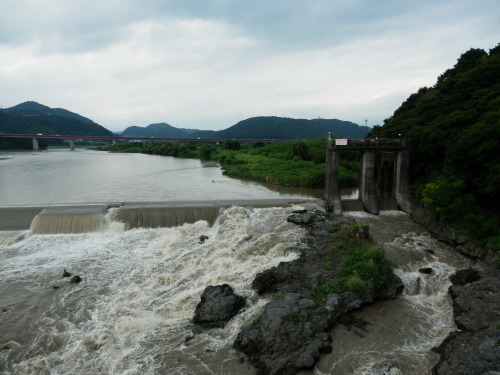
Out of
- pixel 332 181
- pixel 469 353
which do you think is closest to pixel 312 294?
pixel 469 353

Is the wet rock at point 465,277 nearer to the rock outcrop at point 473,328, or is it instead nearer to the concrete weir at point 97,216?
the rock outcrop at point 473,328

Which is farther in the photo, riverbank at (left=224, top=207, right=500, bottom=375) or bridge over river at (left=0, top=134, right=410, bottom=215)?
bridge over river at (left=0, top=134, right=410, bottom=215)

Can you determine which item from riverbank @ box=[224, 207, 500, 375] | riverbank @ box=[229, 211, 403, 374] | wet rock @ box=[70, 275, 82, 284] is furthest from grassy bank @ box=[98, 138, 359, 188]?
wet rock @ box=[70, 275, 82, 284]

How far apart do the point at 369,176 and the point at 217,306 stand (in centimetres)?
1710

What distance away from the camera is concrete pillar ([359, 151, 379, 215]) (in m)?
24.0

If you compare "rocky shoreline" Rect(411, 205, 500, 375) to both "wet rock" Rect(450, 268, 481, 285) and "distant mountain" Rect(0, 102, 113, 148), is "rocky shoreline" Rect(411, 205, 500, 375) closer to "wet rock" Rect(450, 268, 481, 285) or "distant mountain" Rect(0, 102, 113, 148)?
"wet rock" Rect(450, 268, 481, 285)

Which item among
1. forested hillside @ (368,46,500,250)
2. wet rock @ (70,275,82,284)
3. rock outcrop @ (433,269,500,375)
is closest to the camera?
rock outcrop @ (433,269,500,375)

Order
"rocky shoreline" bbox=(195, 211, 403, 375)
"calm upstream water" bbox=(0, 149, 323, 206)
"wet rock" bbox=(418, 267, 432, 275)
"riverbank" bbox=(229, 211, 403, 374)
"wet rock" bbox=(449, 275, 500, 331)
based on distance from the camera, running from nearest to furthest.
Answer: "rocky shoreline" bbox=(195, 211, 403, 375), "riverbank" bbox=(229, 211, 403, 374), "wet rock" bbox=(449, 275, 500, 331), "wet rock" bbox=(418, 267, 432, 275), "calm upstream water" bbox=(0, 149, 323, 206)

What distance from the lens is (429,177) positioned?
894 inches

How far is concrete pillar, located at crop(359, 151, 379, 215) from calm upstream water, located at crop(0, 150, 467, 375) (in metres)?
1.09

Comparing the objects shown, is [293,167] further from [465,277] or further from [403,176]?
[465,277]

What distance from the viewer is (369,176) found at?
24.4 m

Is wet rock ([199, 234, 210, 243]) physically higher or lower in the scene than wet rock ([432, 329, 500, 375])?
higher

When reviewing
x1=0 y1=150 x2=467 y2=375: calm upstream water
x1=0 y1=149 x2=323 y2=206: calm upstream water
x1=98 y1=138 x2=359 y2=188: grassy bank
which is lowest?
x1=0 y1=150 x2=467 y2=375: calm upstream water
